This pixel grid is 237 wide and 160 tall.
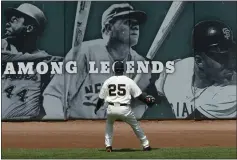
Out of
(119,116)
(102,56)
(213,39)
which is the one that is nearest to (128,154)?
(119,116)

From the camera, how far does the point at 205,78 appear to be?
20906mm

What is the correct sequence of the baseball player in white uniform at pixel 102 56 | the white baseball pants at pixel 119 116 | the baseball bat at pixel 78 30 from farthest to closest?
1. the baseball player in white uniform at pixel 102 56
2. the baseball bat at pixel 78 30
3. the white baseball pants at pixel 119 116

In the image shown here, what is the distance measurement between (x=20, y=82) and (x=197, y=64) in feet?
19.6

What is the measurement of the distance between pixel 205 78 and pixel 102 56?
3565 millimetres

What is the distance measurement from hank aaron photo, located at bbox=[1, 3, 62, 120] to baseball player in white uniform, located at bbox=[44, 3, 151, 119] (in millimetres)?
538

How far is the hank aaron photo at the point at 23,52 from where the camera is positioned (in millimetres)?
20641

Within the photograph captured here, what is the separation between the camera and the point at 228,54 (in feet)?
68.6

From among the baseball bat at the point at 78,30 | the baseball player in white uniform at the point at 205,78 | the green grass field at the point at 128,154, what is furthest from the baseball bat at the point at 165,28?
the green grass field at the point at 128,154

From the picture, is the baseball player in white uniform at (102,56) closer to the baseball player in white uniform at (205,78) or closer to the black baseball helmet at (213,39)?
the baseball player in white uniform at (205,78)

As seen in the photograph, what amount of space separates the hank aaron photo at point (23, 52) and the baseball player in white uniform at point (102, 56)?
0.54 metres

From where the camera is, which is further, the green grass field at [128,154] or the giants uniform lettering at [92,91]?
the giants uniform lettering at [92,91]

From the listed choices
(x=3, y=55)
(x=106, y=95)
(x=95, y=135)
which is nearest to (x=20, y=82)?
(x=3, y=55)

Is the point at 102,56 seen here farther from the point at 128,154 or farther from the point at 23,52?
the point at 128,154

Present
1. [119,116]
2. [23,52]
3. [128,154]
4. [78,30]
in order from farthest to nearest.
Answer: [23,52]
[78,30]
[119,116]
[128,154]
